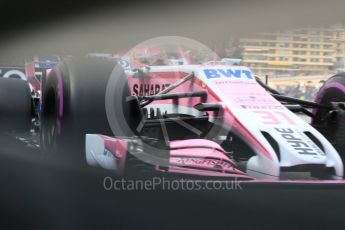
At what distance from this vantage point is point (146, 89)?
3207 millimetres

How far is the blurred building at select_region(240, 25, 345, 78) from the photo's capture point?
2264 millimetres

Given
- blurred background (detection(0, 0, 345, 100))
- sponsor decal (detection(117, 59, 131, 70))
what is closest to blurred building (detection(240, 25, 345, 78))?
blurred background (detection(0, 0, 345, 100))

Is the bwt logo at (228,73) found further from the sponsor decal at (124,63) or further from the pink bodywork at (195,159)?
the pink bodywork at (195,159)

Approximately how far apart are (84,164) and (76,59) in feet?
1.72

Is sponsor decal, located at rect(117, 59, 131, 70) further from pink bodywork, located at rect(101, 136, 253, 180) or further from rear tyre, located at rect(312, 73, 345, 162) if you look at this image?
rear tyre, located at rect(312, 73, 345, 162)

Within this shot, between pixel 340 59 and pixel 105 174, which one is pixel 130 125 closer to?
pixel 105 174

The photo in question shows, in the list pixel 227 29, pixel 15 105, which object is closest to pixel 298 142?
pixel 227 29

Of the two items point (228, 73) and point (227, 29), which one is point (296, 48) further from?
point (228, 73)

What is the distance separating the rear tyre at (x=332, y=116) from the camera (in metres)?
3.10

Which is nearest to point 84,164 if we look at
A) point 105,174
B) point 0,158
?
point 105,174

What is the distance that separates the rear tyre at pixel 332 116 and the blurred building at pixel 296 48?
78 cm

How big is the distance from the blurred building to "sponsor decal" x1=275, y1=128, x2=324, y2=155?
0.98 ft

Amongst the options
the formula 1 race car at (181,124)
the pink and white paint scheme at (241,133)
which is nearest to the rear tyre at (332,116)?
the formula 1 race car at (181,124)

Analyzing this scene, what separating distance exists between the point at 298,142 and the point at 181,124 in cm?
68
